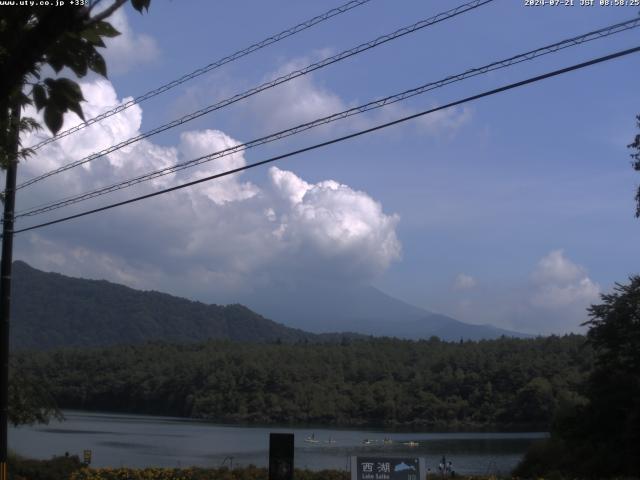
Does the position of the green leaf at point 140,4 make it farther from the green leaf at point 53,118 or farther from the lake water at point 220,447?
→ the lake water at point 220,447

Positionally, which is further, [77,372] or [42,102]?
[77,372]

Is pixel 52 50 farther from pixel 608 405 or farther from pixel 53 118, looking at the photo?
pixel 608 405

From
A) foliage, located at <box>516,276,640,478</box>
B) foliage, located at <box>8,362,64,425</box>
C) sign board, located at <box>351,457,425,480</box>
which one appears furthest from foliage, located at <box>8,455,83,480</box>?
foliage, located at <box>516,276,640,478</box>

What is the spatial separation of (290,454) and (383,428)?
266 ft

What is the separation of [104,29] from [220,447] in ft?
173

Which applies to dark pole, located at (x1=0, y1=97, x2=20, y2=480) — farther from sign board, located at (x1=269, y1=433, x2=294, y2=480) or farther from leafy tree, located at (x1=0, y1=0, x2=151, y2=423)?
leafy tree, located at (x1=0, y1=0, x2=151, y2=423)

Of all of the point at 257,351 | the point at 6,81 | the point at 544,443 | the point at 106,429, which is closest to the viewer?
the point at 6,81

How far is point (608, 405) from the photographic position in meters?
32.8

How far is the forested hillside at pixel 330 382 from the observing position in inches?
3339

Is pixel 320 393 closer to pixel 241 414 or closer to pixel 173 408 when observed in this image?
pixel 241 414

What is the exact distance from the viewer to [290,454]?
36.8ft

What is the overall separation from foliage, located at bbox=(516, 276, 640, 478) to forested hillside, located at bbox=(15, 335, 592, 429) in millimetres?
45177

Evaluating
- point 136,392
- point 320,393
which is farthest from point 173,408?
point 320,393

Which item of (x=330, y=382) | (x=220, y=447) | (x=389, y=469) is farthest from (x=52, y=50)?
(x=330, y=382)
